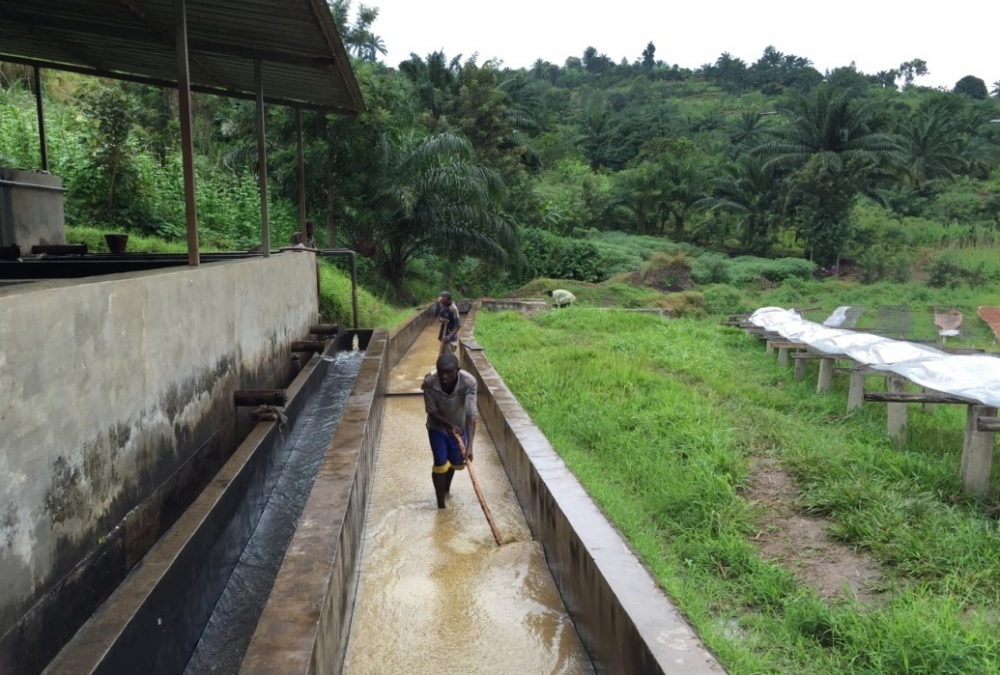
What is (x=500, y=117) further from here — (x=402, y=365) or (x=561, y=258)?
(x=402, y=365)

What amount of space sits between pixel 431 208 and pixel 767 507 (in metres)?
15.0

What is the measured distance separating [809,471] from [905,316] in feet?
48.4

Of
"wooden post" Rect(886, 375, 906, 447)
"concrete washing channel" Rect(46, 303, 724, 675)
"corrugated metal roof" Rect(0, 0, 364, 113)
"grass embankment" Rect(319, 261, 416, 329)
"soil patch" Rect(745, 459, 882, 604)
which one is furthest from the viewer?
"grass embankment" Rect(319, 261, 416, 329)

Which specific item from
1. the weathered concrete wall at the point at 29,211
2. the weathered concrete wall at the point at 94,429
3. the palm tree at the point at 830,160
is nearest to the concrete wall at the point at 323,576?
the weathered concrete wall at the point at 94,429

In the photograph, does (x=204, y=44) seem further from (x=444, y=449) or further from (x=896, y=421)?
(x=896, y=421)

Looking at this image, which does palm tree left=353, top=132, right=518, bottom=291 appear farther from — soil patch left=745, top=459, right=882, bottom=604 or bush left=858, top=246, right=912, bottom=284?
bush left=858, top=246, right=912, bottom=284

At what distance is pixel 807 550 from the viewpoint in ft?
14.0

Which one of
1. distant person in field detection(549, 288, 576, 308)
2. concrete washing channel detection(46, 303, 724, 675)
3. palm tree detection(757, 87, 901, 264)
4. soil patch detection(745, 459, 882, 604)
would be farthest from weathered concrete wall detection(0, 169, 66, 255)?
palm tree detection(757, 87, 901, 264)

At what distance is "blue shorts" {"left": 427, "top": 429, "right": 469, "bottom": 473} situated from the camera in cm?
569

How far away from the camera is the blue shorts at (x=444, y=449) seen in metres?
5.69

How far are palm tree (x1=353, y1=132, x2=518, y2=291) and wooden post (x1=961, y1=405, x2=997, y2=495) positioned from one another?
1387 centimetres

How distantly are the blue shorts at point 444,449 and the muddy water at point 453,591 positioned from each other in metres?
0.40

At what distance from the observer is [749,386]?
824 centimetres

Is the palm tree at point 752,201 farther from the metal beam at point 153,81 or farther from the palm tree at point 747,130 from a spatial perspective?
the metal beam at point 153,81
